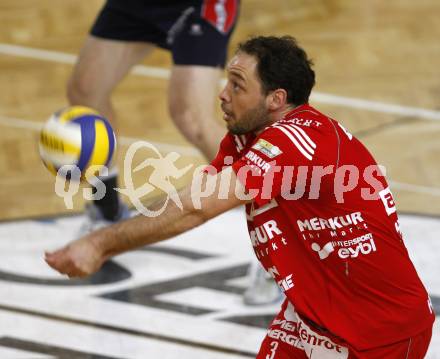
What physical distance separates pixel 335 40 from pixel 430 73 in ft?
3.58

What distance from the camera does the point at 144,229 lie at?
3518 mm

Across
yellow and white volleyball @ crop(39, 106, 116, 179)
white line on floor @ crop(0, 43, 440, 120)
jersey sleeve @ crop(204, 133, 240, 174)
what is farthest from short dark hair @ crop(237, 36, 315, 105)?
white line on floor @ crop(0, 43, 440, 120)

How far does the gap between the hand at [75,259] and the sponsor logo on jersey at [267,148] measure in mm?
603

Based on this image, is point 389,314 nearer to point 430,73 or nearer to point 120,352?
point 120,352

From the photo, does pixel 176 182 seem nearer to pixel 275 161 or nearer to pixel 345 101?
pixel 345 101

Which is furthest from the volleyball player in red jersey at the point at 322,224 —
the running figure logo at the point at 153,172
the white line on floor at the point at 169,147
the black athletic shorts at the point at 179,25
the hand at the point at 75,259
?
the white line on floor at the point at 169,147

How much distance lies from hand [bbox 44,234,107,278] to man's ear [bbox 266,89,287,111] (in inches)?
30.0

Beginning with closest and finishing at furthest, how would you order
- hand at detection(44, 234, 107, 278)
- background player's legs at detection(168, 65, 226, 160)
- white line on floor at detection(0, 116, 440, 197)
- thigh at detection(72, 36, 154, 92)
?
hand at detection(44, 234, 107, 278) → background player's legs at detection(168, 65, 226, 160) → thigh at detection(72, 36, 154, 92) → white line on floor at detection(0, 116, 440, 197)

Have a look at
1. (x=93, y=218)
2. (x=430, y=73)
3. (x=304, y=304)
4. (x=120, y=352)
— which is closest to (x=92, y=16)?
(x=430, y=73)

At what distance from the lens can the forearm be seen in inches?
138

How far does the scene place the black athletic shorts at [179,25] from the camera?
5.75 metres

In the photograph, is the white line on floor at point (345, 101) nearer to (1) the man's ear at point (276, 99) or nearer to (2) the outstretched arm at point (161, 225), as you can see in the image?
(1) the man's ear at point (276, 99)

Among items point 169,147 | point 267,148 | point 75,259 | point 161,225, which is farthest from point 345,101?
point 75,259

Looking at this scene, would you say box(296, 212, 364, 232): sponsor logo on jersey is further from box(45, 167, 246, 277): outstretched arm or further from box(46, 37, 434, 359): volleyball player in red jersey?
box(45, 167, 246, 277): outstretched arm
